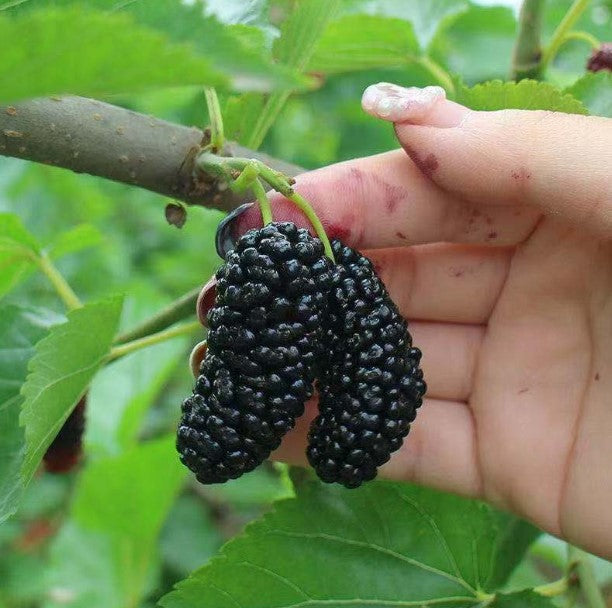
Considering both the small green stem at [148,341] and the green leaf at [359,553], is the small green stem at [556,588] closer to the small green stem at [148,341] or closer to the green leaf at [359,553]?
the green leaf at [359,553]

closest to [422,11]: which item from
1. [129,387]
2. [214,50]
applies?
[129,387]

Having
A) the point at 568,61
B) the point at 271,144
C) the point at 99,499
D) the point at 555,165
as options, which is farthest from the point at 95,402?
the point at 568,61

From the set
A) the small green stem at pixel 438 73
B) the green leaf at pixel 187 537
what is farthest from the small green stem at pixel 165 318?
the green leaf at pixel 187 537

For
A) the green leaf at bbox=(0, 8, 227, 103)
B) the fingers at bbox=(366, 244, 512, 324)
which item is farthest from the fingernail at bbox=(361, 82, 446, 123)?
the green leaf at bbox=(0, 8, 227, 103)

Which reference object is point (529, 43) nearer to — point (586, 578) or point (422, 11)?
point (422, 11)

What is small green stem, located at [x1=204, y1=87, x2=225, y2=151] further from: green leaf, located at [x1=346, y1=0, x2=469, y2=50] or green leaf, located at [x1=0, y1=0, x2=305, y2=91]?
green leaf, located at [x1=346, y1=0, x2=469, y2=50]

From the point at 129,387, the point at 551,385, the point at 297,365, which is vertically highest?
the point at 297,365

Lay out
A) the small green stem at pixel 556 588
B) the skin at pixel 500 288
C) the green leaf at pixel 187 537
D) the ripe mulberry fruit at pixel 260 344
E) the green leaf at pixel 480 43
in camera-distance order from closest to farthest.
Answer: the ripe mulberry fruit at pixel 260 344
the skin at pixel 500 288
the small green stem at pixel 556 588
the green leaf at pixel 480 43
the green leaf at pixel 187 537
